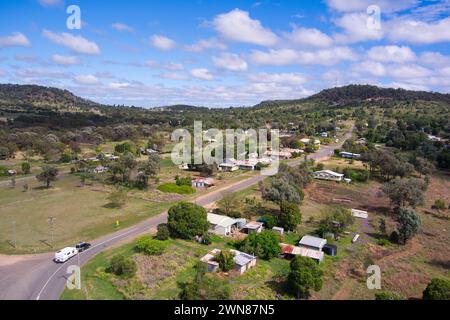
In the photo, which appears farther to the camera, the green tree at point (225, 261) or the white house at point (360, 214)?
the white house at point (360, 214)

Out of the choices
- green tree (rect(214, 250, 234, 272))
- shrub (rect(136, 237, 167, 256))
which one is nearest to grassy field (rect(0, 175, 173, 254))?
shrub (rect(136, 237, 167, 256))

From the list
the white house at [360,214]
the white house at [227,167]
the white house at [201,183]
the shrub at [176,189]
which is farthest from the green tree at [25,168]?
the white house at [360,214]

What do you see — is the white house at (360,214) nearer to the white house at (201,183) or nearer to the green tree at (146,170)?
the white house at (201,183)

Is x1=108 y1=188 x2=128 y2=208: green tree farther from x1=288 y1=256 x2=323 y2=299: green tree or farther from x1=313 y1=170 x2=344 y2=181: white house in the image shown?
x1=313 y1=170 x2=344 y2=181: white house

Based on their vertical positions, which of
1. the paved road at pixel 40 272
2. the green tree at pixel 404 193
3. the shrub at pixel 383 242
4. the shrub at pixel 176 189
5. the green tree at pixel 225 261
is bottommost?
the shrub at pixel 383 242

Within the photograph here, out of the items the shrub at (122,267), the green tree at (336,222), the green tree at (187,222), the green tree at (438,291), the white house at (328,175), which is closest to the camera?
the green tree at (438,291)
